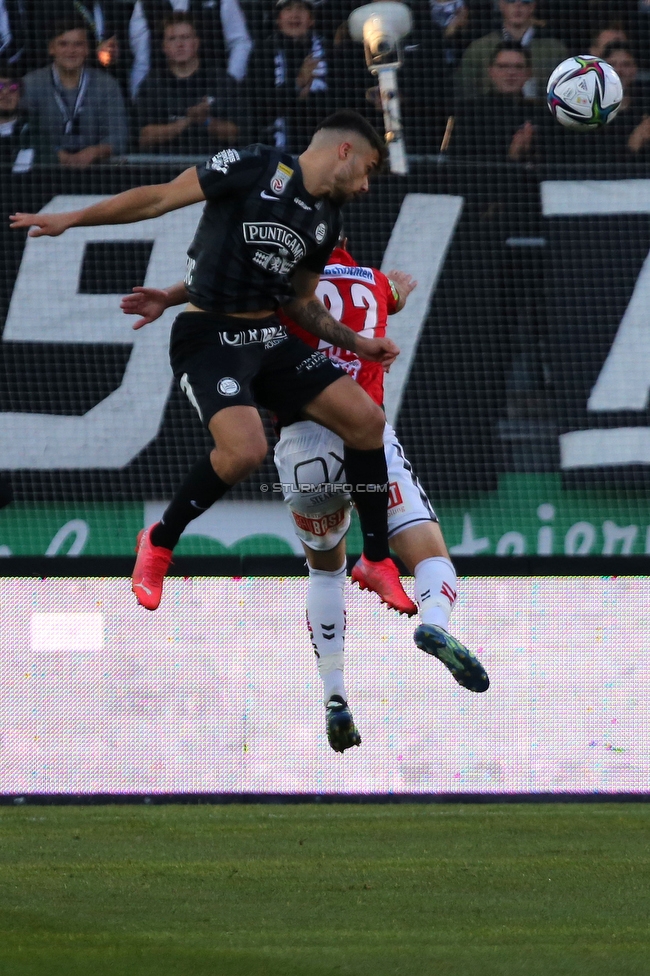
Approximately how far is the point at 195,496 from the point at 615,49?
15.7ft

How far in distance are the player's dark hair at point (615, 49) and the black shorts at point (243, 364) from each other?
13.8 feet

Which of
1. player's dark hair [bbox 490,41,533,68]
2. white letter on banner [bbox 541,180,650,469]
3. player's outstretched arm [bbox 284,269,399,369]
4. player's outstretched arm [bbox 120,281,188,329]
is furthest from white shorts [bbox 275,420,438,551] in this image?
player's dark hair [bbox 490,41,533,68]

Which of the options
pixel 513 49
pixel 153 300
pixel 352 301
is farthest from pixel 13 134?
pixel 352 301

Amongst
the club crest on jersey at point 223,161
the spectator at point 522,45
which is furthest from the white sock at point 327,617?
the spectator at point 522,45

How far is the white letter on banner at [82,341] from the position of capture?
25.7 feet

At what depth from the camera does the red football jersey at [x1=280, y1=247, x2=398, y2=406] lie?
551 cm

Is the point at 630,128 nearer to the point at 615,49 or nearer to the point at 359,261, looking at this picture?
the point at 615,49

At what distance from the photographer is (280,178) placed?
486cm

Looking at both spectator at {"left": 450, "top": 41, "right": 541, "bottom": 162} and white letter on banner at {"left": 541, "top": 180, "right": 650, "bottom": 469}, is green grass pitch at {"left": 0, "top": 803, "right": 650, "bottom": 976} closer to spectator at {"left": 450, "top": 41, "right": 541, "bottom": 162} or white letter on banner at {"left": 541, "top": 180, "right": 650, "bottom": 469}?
white letter on banner at {"left": 541, "top": 180, "right": 650, "bottom": 469}

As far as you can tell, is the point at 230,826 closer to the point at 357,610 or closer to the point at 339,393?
the point at 357,610

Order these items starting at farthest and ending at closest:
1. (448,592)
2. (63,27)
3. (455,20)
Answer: (455,20) < (63,27) < (448,592)

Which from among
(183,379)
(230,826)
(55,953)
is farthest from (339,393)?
(230,826)

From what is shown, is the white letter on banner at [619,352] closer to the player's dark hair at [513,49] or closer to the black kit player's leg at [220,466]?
the player's dark hair at [513,49]

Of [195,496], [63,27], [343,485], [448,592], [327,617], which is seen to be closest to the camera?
[195,496]
